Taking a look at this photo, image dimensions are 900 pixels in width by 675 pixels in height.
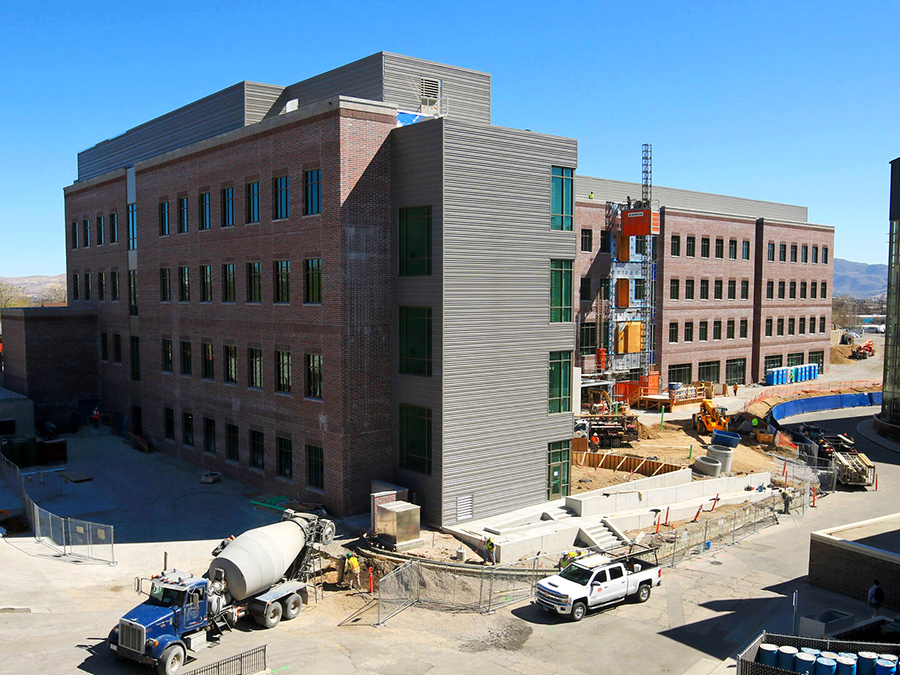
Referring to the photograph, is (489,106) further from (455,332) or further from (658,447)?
(658,447)

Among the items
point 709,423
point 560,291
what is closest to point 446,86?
point 560,291

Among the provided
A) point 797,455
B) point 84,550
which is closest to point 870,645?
point 84,550

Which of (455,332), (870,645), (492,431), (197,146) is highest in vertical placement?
Result: (197,146)

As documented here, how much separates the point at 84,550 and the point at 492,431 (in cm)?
1605

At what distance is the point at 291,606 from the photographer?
21.6 metres

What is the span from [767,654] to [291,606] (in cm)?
1298

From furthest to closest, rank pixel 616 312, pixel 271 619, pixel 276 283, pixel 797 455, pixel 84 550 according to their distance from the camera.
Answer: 1. pixel 616 312
2. pixel 797 455
3. pixel 276 283
4. pixel 84 550
5. pixel 271 619

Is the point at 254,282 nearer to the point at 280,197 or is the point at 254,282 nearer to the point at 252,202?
the point at 252,202

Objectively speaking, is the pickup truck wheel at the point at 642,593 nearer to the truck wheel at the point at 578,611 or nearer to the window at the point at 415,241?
the truck wheel at the point at 578,611

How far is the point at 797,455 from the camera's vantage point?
46.5 meters

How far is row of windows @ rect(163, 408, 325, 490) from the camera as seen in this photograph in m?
31.4

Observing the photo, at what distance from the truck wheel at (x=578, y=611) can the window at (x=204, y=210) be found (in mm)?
26692

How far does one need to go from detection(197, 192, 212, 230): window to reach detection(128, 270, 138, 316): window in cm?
1081

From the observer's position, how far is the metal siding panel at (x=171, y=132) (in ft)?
129
